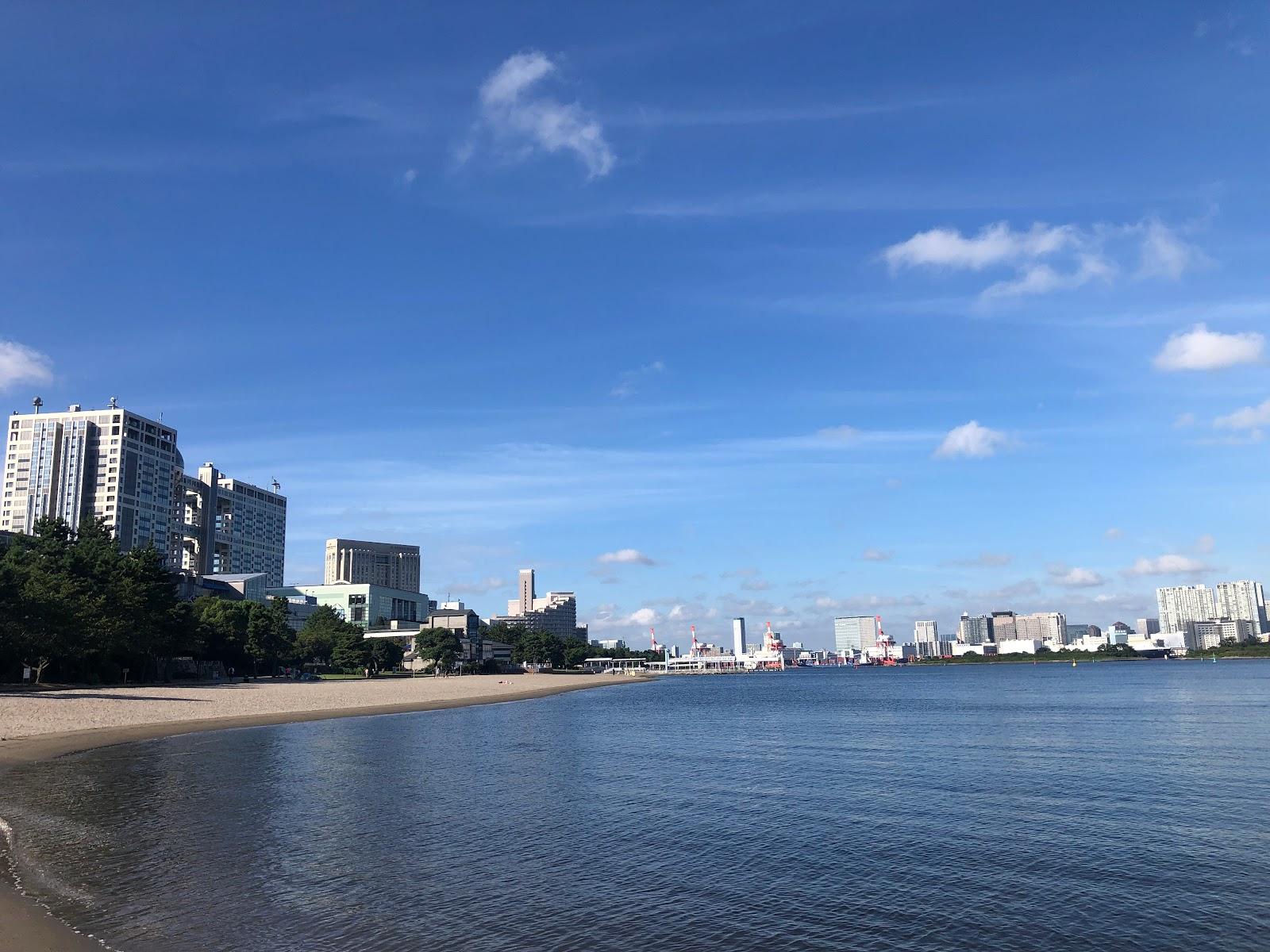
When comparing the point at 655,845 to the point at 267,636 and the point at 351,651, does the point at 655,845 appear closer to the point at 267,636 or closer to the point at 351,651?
the point at 267,636

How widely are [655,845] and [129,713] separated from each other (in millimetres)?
53920

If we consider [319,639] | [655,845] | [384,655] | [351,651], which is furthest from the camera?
[384,655]

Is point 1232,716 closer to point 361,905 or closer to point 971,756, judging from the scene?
point 971,756

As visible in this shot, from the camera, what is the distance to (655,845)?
26891mm

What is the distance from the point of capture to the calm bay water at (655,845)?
18.9 metres

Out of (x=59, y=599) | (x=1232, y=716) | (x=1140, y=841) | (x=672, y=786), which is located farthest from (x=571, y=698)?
(x=1140, y=841)

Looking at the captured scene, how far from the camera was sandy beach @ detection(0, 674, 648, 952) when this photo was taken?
17.5m

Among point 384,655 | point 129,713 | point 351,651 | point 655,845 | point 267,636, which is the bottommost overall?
point 655,845

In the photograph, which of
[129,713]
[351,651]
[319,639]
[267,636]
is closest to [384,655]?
[351,651]

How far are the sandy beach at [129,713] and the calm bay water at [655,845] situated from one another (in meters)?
1.00

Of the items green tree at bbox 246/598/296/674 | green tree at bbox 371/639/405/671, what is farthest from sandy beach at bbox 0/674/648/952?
green tree at bbox 371/639/405/671

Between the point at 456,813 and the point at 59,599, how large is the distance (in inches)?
2445

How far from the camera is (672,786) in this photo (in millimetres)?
38469

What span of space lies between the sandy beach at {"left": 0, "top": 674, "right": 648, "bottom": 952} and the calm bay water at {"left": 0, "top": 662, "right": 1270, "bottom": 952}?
100 cm
